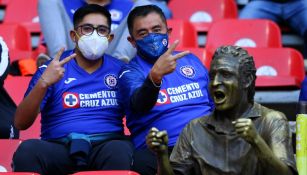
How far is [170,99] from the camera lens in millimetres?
5141

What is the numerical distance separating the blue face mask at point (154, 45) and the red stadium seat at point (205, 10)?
2518mm

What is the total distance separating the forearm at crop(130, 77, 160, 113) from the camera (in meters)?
4.84

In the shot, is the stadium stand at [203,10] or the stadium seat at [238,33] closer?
the stadium seat at [238,33]

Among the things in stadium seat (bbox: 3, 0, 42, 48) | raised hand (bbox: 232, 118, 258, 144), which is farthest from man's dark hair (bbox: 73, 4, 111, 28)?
stadium seat (bbox: 3, 0, 42, 48)

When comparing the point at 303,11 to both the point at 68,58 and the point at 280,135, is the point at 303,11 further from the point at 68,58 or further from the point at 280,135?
the point at 280,135

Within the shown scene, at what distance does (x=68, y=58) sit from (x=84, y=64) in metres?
0.44

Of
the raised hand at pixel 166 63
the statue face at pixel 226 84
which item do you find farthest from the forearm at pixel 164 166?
the raised hand at pixel 166 63

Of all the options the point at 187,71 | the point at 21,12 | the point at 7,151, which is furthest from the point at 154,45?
the point at 21,12

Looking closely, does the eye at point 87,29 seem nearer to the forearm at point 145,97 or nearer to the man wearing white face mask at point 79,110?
the man wearing white face mask at point 79,110

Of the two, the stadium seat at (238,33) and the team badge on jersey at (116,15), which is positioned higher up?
the team badge on jersey at (116,15)

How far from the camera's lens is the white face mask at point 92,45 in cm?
533

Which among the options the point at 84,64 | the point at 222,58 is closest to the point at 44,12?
the point at 84,64

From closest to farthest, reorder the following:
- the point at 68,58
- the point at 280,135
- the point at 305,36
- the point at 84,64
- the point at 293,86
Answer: the point at 280,135 < the point at 68,58 < the point at 84,64 < the point at 293,86 < the point at 305,36

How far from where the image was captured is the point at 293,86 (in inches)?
248
